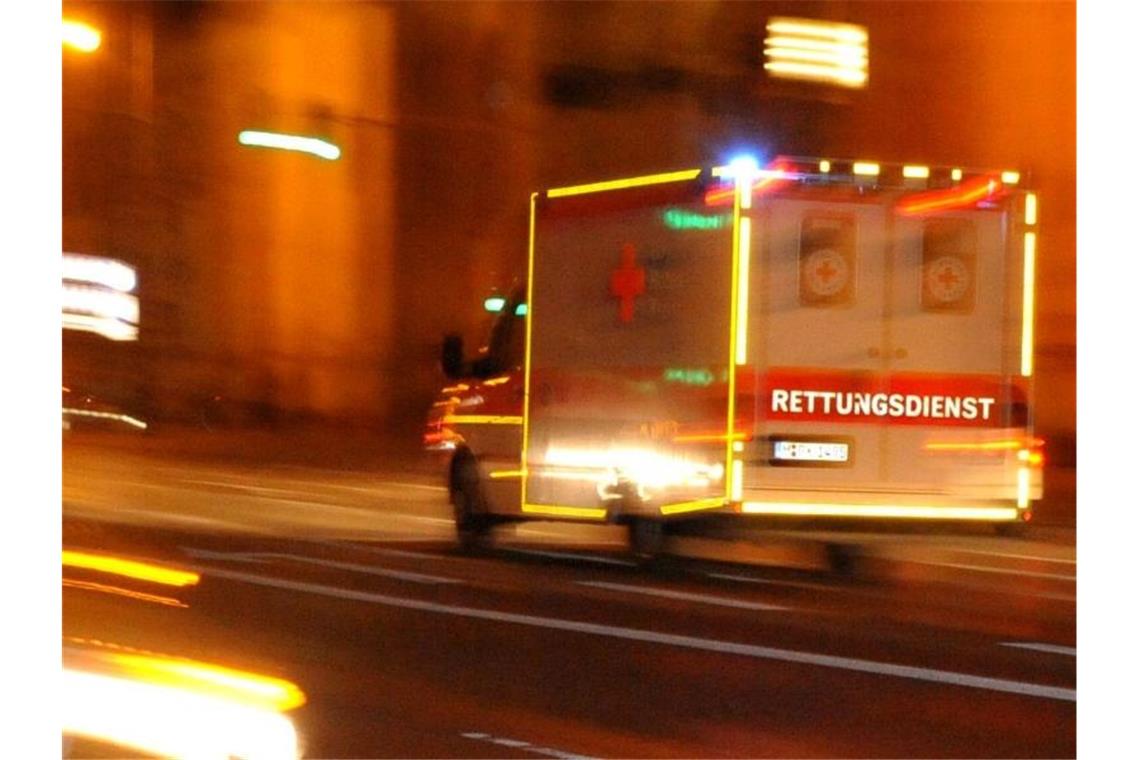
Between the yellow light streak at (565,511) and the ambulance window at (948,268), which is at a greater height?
the ambulance window at (948,268)

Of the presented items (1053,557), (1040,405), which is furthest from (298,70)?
(1053,557)

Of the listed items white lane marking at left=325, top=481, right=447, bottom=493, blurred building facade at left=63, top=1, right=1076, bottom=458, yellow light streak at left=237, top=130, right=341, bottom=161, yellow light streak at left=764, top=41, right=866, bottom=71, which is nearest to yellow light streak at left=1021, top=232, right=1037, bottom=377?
yellow light streak at left=764, top=41, right=866, bottom=71

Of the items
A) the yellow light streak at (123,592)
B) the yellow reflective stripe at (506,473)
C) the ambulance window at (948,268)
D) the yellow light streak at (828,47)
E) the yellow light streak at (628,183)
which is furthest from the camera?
the yellow light streak at (828,47)

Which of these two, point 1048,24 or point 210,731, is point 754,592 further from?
point 1048,24

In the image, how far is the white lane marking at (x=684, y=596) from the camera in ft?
41.0

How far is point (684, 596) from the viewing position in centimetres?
1302

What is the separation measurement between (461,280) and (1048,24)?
2009 centimetres

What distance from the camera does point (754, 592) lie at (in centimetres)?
1333

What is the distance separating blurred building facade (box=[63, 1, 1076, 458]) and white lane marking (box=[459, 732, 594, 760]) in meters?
30.4

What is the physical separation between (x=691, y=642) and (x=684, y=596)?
2111 mm

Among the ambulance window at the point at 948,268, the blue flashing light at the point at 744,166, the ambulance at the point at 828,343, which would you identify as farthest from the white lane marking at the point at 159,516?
the ambulance window at the point at 948,268

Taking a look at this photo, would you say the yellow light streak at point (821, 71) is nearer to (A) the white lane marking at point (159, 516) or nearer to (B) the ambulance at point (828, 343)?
Answer: (B) the ambulance at point (828, 343)

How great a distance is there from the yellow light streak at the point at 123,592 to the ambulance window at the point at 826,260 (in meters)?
4.47

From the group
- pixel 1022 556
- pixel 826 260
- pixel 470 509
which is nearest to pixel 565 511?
pixel 470 509
